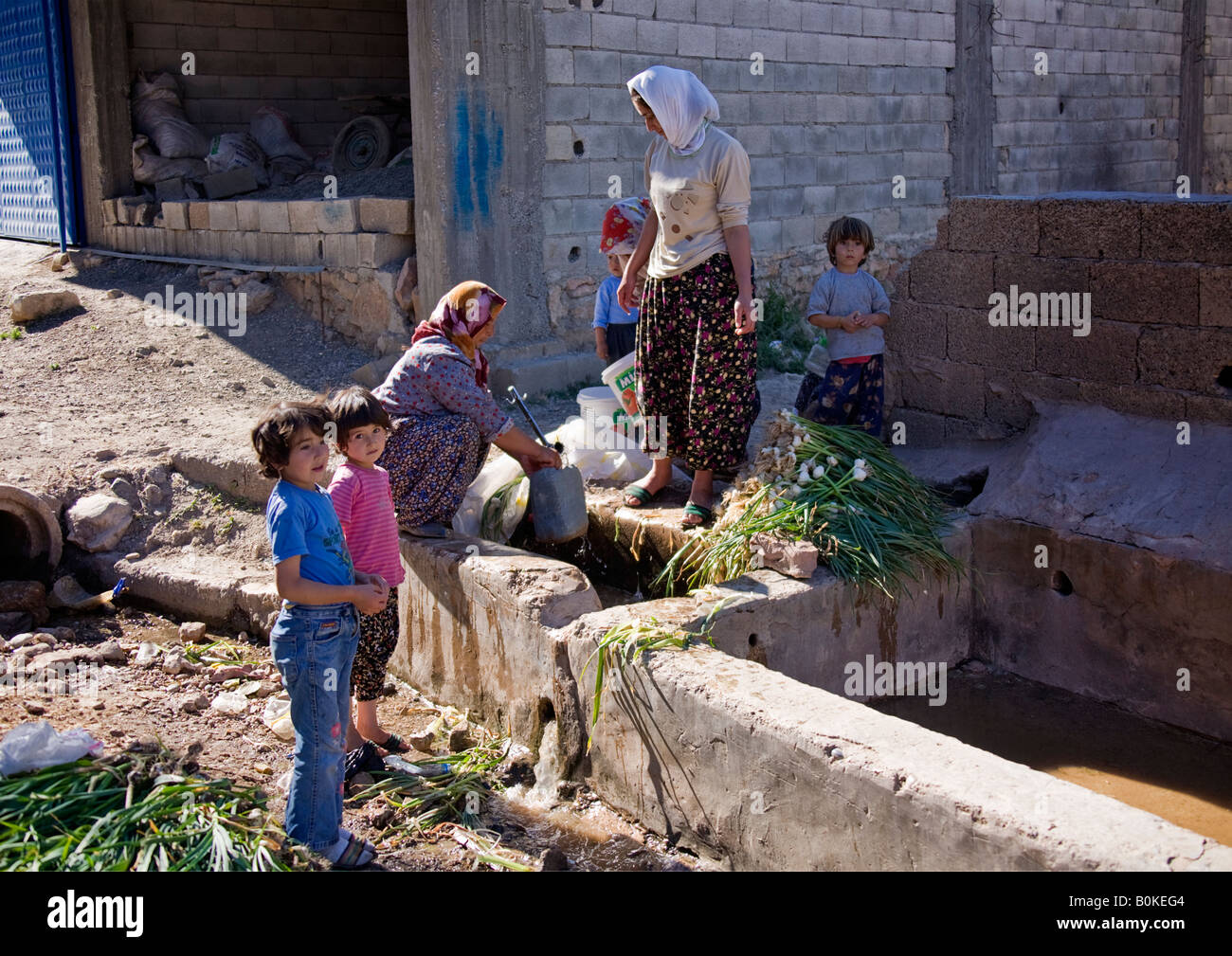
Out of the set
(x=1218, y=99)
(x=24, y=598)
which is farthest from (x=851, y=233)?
(x=1218, y=99)

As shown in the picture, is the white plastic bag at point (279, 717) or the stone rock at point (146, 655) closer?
the white plastic bag at point (279, 717)

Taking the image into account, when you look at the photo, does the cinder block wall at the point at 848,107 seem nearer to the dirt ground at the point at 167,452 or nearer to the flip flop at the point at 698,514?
the dirt ground at the point at 167,452

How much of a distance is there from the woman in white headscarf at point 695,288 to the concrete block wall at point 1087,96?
8396 millimetres

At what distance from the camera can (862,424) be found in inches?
218

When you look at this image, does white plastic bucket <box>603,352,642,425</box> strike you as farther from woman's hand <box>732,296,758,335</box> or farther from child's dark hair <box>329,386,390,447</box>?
child's dark hair <box>329,386,390,447</box>

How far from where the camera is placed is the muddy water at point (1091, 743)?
3965 mm

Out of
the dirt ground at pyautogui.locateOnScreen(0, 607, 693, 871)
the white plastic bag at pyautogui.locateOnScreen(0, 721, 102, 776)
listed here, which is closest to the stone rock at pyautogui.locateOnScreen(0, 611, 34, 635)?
the dirt ground at pyautogui.locateOnScreen(0, 607, 693, 871)

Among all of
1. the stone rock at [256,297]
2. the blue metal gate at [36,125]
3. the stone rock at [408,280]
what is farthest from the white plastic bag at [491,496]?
the blue metal gate at [36,125]

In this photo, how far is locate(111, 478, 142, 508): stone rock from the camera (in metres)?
6.06

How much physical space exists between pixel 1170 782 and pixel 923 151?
839 cm

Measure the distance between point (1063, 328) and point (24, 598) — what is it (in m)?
4.75
